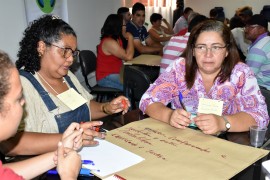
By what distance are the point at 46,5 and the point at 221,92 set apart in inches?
115

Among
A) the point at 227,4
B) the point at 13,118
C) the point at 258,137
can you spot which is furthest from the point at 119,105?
the point at 227,4

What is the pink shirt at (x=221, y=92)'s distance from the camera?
1.66 metres

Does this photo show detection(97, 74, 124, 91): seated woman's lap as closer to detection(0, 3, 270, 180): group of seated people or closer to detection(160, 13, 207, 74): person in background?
detection(160, 13, 207, 74): person in background

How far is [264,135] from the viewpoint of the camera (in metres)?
1.42

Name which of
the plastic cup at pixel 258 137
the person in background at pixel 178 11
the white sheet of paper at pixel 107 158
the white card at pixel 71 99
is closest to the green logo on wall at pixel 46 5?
the white card at pixel 71 99

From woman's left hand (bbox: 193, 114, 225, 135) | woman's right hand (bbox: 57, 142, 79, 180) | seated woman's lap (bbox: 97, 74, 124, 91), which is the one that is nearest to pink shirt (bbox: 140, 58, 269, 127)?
woman's left hand (bbox: 193, 114, 225, 135)

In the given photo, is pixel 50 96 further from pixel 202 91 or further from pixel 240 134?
pixel 240 134

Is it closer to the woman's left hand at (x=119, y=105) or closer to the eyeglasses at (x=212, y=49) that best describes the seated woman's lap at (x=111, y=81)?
the woman's left hand at (x=119, y=105)

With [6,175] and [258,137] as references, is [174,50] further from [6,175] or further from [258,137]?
[6,175]

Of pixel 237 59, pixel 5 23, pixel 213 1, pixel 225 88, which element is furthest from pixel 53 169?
pixel 213 1

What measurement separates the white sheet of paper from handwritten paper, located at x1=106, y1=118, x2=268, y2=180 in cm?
3

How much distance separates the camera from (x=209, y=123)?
1425 millimetres

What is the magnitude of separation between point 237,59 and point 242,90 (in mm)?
194

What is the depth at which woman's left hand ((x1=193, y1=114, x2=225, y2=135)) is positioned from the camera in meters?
1.42
